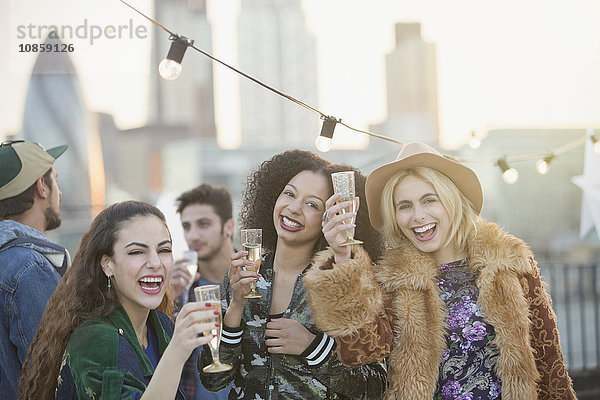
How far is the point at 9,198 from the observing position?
2512 mm

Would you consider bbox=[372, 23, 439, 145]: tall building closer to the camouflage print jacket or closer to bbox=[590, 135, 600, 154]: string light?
bbox=[590, 135, 600, 154]: string light

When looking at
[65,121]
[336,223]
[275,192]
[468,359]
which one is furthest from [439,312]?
[65,121]

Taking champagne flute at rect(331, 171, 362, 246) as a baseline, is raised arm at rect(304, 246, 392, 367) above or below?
below

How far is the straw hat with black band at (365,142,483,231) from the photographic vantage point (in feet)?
6.96

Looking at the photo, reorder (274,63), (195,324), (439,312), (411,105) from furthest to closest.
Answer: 1. (274,63)
2. (411,105)
3. (439,312)
4. (195,324)

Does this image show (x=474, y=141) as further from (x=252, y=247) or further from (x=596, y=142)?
(x=252, y=247)

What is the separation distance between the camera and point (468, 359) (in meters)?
1.96

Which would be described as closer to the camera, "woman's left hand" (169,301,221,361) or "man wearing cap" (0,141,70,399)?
"woman's left hand" (169,301,221,361)

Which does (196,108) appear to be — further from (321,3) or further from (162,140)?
(321,3)

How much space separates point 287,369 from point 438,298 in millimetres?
591

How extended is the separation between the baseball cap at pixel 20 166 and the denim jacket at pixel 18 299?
276 millimetres

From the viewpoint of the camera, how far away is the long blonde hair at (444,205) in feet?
6.89

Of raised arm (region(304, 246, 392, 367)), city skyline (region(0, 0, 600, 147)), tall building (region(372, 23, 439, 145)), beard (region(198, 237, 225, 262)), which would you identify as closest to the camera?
raised arm (region(304, 246, 392, 367))

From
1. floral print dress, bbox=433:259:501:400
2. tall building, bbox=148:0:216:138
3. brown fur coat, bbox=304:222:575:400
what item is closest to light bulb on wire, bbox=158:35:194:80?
brown fur coat, bbox=304:222:575:400
